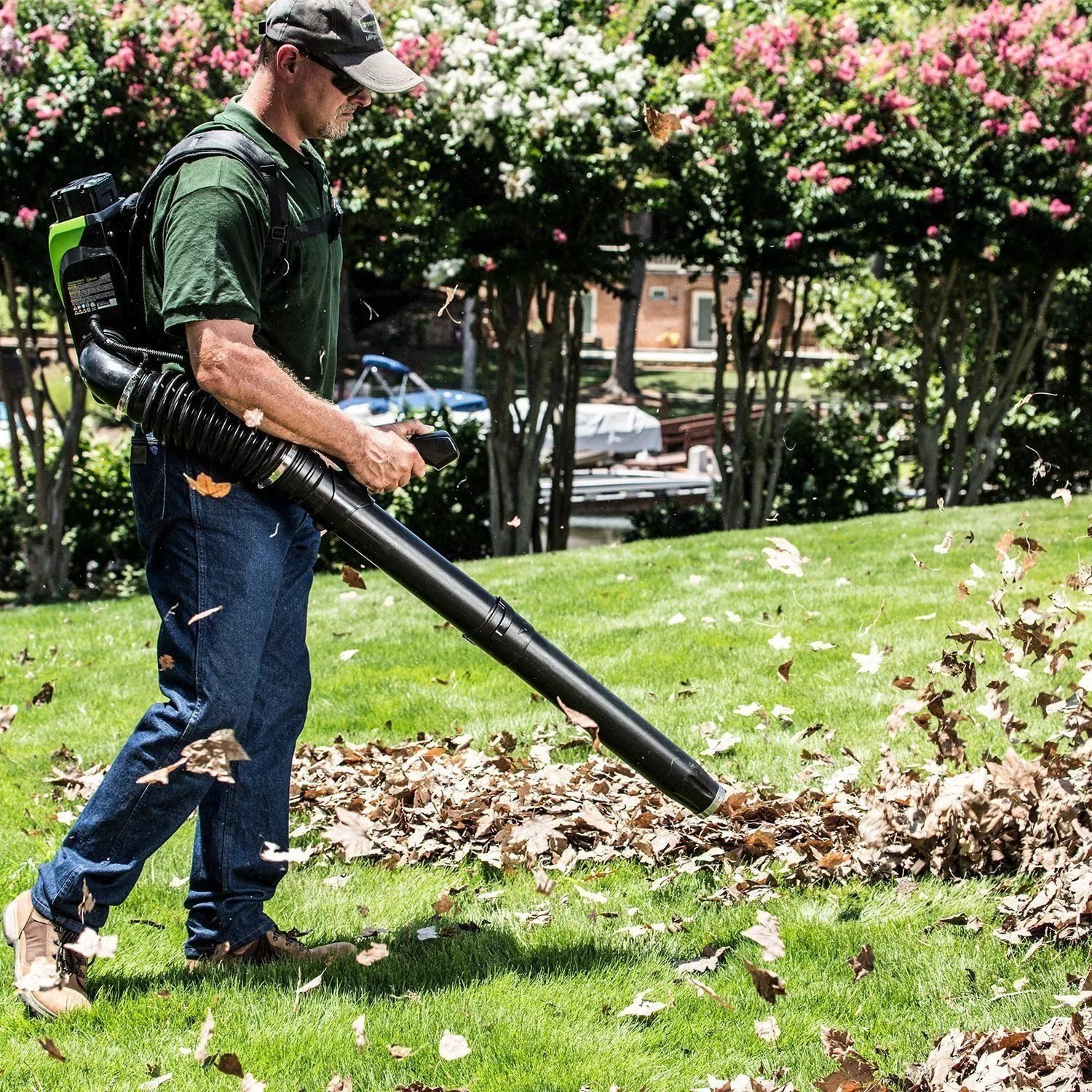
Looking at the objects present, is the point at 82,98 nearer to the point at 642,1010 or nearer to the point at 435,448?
the point at 435,448

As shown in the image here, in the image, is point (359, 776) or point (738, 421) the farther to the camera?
point (738, 421)

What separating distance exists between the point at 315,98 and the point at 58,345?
9.07m

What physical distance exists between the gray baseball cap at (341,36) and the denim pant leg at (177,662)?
2.89 ft

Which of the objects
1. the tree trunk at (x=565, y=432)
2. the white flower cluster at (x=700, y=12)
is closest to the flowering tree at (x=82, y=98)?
the tree trunk at (x=565, y=432)

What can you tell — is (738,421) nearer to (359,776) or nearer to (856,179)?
(856,179)

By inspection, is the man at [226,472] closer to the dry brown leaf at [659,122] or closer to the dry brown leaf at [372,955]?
the dry brown leaf at [372,955]

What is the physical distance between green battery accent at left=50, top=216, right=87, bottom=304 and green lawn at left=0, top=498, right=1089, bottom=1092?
5.21 ft

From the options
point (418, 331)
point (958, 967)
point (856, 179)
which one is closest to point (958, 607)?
point (958, 967)

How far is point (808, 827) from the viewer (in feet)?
12.7

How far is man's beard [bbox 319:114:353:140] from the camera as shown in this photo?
3.00 m

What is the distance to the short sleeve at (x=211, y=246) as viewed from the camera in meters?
2.67

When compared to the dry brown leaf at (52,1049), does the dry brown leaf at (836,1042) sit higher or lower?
higher

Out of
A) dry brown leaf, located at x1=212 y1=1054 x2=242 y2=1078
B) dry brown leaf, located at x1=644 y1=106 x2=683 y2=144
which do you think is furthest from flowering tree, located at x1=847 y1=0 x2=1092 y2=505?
dry brown leaf, located at x1=212 y1=1054 x2=242 y2=1078

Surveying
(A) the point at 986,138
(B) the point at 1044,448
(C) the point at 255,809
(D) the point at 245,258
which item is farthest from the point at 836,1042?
(B) the point at 1044,448
